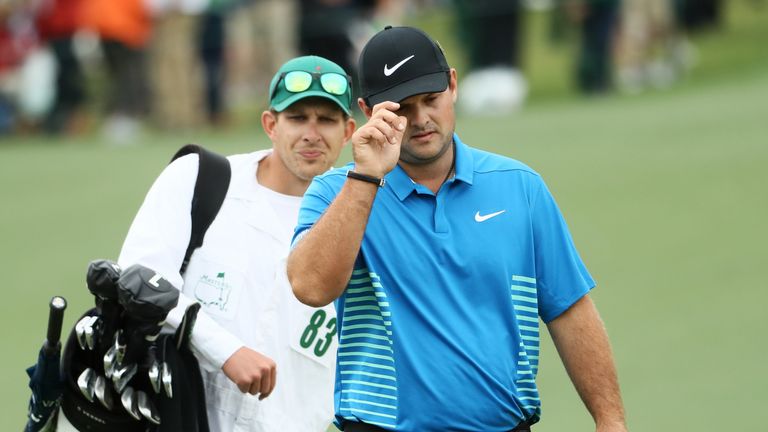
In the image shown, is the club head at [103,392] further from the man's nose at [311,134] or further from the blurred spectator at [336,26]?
the blurred spectator at [336,26]

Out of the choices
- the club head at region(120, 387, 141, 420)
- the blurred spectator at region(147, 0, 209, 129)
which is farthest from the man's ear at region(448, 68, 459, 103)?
the blurred spectator at region(147, 0, 209, 129)

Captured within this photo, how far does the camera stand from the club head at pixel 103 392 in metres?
5.60

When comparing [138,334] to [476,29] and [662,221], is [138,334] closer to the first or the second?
[662,221]

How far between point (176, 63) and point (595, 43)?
5159 mm

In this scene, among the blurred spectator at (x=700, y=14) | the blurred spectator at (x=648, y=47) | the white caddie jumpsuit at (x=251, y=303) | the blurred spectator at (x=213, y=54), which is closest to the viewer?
the white caddie jumpsuit at (x=251, y=303)

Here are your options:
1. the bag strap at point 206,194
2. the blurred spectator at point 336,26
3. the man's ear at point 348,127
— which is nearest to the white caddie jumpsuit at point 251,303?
the bag strap at point 206,194

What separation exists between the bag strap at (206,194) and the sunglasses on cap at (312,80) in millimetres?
400

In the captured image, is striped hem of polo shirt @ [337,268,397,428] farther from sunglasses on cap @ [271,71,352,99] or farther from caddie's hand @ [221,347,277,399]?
sunglasses on cap @ [271,71,352,99]

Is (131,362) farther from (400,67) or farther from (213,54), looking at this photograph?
(213,54)

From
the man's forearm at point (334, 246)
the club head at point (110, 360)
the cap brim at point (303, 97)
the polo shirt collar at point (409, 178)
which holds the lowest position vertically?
the club head at point (110, 360)

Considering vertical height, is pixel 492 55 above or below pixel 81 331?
above

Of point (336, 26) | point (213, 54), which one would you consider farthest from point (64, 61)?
point (336, 26)

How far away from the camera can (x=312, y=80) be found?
Answer: 6.01 metres

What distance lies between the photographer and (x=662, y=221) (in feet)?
46.8
